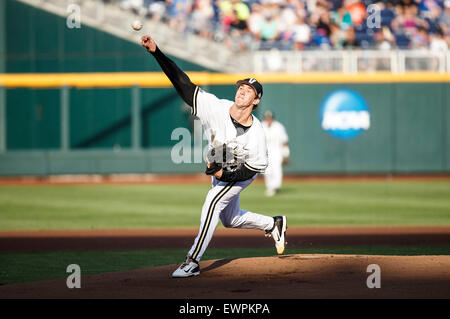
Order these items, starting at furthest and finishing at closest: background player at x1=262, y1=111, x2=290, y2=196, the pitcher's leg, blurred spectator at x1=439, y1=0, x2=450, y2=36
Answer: blurred spectator at x1=439, y1=0, x2=450, y2=36 → background player at x1=262, y1=111, x2=290, y2=196 → the pitcher's leg

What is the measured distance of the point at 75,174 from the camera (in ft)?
81.1

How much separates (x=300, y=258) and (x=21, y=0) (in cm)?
2021

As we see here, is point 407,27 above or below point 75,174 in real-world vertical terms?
above

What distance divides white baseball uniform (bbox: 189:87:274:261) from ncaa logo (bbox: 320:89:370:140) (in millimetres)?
17567

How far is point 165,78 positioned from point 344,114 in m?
5.77

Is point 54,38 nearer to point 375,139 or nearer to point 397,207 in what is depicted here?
point 375,139

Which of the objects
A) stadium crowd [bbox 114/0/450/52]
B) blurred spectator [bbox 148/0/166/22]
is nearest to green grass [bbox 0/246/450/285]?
stadium crowd [bbox 114/0/450/52]

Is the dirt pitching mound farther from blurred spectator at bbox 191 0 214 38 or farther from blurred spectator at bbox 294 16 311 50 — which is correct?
blurred spectator at bbox 191 0 214 38

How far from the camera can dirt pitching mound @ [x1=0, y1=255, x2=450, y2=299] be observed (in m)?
6.34

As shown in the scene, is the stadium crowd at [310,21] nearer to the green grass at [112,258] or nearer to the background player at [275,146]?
the background player at [275,146]

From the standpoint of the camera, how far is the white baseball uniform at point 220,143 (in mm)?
7305

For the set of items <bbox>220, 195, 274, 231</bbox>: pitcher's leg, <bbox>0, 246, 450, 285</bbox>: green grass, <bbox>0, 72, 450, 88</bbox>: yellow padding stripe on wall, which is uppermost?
<bbox>0, 72, 450, 88</bbox>: yellow padding stripe on wall

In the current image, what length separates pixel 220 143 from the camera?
733cm
